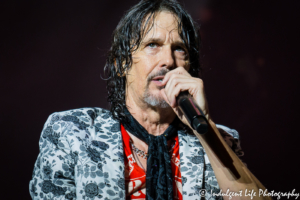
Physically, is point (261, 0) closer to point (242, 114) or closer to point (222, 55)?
point (222, 55)

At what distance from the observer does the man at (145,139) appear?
1.04 m

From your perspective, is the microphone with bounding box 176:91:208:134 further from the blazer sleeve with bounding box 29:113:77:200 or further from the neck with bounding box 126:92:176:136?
the blazer sleeve with bounding box 29:113:77:200

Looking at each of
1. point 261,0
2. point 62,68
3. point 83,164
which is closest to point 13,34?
point 62,68

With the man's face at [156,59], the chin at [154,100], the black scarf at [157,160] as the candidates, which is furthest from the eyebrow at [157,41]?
the black scarf at [157,160]

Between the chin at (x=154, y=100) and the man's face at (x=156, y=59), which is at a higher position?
the man's face at (x=156, y=59)

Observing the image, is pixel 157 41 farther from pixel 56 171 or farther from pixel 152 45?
pixel 56 171

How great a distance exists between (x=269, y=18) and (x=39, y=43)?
1.69 m

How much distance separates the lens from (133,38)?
1346 millimetres

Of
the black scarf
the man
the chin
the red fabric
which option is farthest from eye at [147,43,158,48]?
the red fabric

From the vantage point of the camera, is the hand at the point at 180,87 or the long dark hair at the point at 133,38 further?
the long dark hair at the point at 133,38

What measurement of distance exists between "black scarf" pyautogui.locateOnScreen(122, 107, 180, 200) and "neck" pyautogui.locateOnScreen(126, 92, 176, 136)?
4cm

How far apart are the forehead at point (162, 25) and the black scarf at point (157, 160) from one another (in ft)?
1.38

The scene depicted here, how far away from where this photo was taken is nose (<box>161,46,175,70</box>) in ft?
3.84

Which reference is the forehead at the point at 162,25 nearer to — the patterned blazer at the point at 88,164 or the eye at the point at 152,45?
the eye at the point at 152,45
